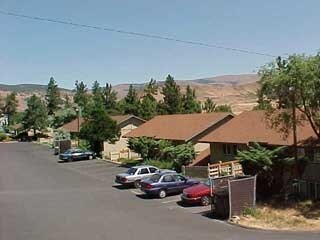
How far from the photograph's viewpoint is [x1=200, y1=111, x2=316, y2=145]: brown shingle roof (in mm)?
30984

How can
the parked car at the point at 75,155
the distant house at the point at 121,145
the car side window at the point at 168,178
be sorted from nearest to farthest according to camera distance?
the car side window at the point at 168,178 → the distant house at the point at 121,145 → the parked car at the point at 75,155

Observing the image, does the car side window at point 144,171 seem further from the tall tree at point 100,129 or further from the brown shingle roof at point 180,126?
the tall tree at point 100,129

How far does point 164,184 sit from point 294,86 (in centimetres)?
1008

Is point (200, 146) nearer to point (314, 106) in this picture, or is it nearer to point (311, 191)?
point (311, 191)

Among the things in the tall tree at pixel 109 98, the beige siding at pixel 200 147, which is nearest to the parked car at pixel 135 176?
→ the beige siding at pixel 200 147

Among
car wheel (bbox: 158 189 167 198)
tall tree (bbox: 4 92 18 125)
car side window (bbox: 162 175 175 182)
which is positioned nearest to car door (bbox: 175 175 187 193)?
car side window (bbox: 162 175 175 182)

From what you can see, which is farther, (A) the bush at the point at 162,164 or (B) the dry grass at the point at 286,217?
(A) the bush at the point at 162,164

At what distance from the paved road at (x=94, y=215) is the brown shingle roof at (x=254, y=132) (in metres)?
7.28

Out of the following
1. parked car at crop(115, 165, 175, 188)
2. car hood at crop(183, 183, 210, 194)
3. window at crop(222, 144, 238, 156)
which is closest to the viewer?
car hood at crop(183, 183, 210, 194)

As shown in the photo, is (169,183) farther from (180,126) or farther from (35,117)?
(35,117)

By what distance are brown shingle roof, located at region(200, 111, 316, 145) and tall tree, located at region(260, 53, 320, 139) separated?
3.62 m

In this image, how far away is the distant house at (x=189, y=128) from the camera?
45469 millimetres

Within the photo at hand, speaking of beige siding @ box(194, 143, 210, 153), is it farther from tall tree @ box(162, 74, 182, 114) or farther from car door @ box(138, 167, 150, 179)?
tall tree @ box(162, 74, 182, 114)

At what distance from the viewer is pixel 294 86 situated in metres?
25.0
